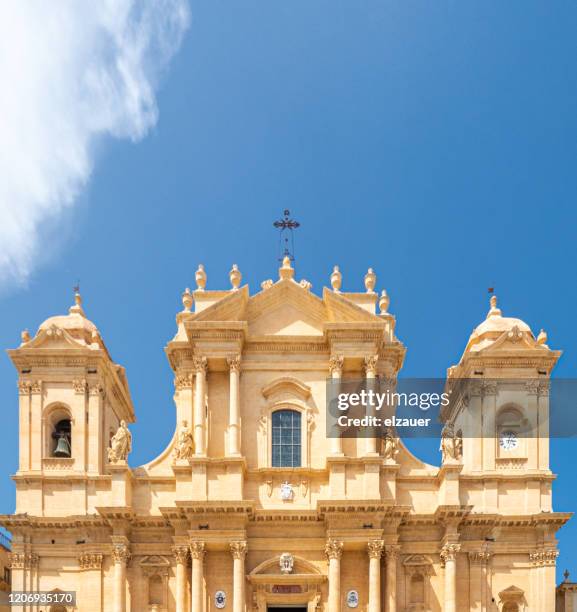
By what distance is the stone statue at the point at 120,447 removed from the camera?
40469mm

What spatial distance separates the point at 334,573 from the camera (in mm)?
39375

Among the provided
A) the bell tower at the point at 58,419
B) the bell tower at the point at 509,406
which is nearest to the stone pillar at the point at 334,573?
the bell tower at the point at 509,406

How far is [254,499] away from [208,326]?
5.91 meters

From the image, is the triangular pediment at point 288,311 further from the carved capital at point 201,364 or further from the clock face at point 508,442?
the clock face at point 508,442

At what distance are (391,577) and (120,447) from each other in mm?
9738

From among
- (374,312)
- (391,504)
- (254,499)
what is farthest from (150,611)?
(374,312)

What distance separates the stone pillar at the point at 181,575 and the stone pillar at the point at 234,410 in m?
3.48

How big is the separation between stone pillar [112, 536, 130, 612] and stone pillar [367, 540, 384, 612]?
7808 millimetres

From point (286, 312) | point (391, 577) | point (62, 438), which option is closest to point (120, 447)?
point (62, 438)

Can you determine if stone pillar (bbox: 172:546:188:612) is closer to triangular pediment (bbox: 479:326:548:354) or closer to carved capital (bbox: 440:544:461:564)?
carved capital (bbox: 440:544:461:564)

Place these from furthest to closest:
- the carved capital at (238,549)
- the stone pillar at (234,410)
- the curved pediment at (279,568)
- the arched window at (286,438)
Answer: the arched window at (286,438)
the stone pillar at (234,410)
the curved pediment at (279,568)
the carved capital at (238,549)

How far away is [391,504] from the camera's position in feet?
130

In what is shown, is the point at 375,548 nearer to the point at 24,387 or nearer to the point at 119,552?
the point at 119,552

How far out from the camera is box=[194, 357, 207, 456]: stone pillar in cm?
4072
